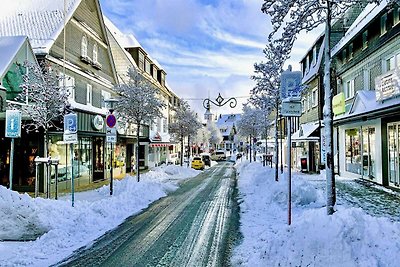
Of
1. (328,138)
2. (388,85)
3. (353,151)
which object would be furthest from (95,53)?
(328,138)

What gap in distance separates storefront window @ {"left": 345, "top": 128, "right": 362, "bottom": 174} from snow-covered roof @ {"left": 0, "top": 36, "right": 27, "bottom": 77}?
18.2m

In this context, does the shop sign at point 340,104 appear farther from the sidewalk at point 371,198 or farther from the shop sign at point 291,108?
the shop sign at point 291,108

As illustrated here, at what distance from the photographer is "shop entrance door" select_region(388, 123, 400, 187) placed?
15797 mm

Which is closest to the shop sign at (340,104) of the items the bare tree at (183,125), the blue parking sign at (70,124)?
the blue parking sign at (70,124)

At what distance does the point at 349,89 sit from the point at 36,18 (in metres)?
20.2

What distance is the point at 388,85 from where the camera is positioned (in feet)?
48.6

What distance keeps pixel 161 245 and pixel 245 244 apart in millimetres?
1949

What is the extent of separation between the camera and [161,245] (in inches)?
335

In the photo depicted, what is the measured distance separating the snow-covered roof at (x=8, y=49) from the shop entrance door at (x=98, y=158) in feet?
29.7

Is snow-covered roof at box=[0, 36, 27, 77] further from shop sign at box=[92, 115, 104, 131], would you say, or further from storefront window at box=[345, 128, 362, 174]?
storefront window at box=[345, 128, 362, 174]

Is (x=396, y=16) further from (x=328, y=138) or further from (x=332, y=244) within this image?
(x=332, y=244)

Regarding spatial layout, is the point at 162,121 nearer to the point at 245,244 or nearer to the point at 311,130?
the point at 311,130

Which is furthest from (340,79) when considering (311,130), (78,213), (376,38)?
(78,213)

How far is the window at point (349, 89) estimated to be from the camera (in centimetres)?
2275
